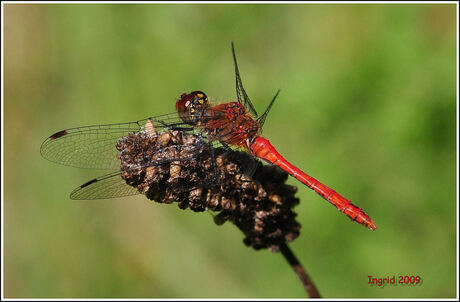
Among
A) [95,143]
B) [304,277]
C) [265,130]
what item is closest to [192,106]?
[95,143]

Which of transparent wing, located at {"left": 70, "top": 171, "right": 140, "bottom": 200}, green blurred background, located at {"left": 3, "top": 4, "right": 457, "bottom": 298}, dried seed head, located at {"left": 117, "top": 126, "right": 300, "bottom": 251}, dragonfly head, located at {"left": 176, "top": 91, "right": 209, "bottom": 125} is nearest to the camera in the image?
dried seed head, located at {"left": 117, "top": 126, "right": 300, "bottom": 251}

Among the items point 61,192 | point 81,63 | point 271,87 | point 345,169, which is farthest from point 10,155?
point 345,169

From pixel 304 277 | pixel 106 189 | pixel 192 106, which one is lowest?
pixel 304 277

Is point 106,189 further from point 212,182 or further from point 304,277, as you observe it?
point 304,277

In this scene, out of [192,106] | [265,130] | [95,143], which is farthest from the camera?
[265,130]

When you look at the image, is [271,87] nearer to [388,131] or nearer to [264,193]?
[388,131]

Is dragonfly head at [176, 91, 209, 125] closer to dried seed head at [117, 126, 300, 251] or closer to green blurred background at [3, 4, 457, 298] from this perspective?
dried seed head at [117, 126, 300, 251]

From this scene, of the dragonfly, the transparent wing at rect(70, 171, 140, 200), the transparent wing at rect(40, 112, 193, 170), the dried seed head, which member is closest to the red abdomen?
the dragonfly
